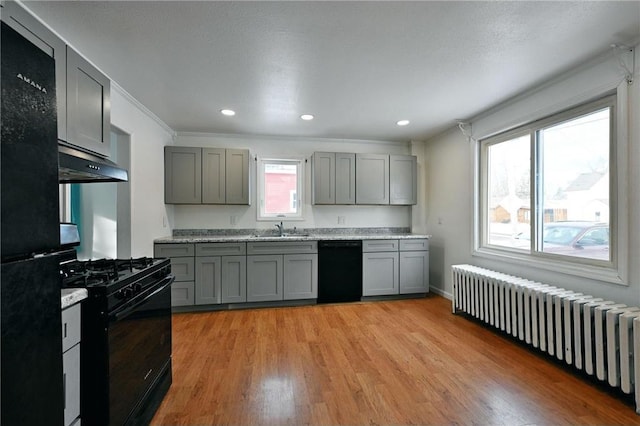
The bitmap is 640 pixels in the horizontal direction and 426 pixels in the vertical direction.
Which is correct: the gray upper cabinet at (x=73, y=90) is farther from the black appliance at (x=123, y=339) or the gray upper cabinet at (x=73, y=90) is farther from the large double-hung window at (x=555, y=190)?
the large double-hung window at (x=555, y=190)

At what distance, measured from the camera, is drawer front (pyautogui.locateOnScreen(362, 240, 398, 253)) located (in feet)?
12.7

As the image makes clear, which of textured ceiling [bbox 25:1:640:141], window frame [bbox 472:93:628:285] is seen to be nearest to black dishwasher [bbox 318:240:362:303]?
window frame [bbox 472:93:628:285]

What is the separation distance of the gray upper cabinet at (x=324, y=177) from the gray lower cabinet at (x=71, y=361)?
3206 mm

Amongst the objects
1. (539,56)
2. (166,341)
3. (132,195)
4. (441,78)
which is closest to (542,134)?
(539,56)

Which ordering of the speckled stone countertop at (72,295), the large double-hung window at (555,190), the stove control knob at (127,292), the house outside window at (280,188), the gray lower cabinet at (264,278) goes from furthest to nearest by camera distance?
the house outside window at (280,188) < the gray lower cabinet at (264,278) < the large double-hung window at (555,190) < the stove control knob at (127,292) < the speckled stone countertop at (72,295)

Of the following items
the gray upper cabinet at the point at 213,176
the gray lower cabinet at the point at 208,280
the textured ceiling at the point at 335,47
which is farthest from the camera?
the gray upper cabinet at the point at 213,176

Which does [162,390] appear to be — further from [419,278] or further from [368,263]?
[419,278]

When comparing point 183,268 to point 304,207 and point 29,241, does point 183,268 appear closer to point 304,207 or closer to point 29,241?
point 304,207

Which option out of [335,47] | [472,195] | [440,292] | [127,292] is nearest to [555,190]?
[472,195]

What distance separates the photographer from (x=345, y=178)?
165 inches

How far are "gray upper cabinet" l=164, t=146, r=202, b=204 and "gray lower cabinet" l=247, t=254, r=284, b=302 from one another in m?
1.20

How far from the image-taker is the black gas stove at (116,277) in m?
1.24

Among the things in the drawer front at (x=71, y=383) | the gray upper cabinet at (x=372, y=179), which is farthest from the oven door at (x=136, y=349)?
the gray upper cabinet at (x=372, y=179)

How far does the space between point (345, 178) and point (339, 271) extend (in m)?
1.38
